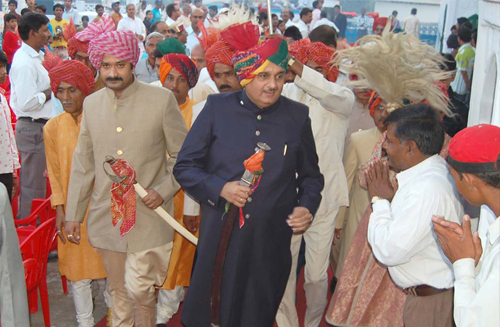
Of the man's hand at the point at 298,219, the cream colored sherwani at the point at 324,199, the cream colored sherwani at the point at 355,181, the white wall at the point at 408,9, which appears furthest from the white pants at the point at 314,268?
the white wall at the point at 408,9

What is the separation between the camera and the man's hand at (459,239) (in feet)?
7.97

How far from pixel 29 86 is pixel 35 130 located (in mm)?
478

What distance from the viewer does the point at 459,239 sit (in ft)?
8.06

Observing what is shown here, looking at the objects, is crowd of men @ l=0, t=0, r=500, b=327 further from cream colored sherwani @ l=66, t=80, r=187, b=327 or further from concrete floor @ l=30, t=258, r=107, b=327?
concrete floor @ l=30, t=258, r=107, b=327

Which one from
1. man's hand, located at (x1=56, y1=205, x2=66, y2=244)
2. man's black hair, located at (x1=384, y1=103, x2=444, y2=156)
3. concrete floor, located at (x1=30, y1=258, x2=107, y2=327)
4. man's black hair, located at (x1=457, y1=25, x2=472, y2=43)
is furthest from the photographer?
man's black hair, located at (x1=457, y1=25, x2=472, y2=43)

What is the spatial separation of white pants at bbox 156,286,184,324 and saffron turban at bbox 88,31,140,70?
1929 millimetres

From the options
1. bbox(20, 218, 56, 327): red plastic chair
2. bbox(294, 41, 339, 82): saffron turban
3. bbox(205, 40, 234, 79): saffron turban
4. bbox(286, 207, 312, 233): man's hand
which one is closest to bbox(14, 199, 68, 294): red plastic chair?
bbox(20, 218, 56, 327): red plastic chair

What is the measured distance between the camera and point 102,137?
4.13 metres

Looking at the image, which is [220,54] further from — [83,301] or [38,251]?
[83,301]

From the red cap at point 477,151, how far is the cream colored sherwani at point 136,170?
2195 millimetres

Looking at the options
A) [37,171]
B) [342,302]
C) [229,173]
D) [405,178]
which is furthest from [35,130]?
[405,178]

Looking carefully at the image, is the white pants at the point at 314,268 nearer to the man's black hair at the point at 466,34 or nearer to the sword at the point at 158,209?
the sword at the point at 158,209

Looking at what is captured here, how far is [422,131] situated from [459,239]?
38.2 inches

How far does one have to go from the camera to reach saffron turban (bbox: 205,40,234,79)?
4.88 metres
